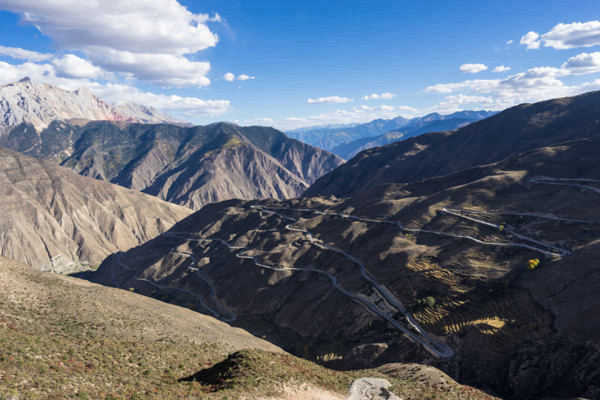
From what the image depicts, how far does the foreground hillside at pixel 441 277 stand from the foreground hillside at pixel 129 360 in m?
16.1

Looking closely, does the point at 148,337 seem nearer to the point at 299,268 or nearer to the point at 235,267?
the point at 299,268

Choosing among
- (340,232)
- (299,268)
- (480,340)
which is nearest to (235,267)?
(299,268)

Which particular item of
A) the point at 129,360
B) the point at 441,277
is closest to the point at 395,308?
the point at 441,277

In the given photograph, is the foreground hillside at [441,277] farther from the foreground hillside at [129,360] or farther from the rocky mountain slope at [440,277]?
the foreground hillside at [129,360]

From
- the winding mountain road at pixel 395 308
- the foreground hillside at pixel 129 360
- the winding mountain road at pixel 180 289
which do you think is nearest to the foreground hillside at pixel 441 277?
the winding mountain road at pixel 395 308

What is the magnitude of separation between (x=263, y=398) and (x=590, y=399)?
41245 mm

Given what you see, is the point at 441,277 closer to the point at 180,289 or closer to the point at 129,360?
the point at 129,360

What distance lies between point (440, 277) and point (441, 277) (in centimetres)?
21

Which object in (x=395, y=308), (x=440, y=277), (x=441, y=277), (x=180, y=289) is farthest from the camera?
(x=180, y=289)

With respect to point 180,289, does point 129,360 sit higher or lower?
higher

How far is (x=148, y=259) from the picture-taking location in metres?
166

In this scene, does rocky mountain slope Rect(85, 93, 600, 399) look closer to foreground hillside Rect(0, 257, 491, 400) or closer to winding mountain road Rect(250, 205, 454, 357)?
winding mountain road Rect(250, 205, 454, 357)

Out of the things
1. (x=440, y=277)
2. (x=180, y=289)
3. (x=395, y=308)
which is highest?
(x=440, y=277)

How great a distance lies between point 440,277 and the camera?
7494 cm
